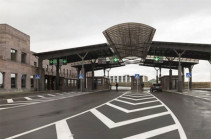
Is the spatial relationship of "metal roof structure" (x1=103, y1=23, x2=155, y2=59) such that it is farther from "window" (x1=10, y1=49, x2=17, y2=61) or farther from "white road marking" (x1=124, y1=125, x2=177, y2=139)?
"white road marking" (x1=124, y1=125, x2=177, y2=139)

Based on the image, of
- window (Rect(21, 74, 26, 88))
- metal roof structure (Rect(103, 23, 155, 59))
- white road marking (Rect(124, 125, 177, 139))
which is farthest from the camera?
window (Rect(21, 74, 26, 88))

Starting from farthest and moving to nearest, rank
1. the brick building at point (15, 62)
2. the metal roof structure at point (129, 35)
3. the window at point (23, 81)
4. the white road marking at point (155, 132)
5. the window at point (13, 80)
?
the window at point (23, 81), the metal roof structure at point (129, 35), the window at point (13, 80), the brick building at point (15, 62), the white road marking at point (155, 132)

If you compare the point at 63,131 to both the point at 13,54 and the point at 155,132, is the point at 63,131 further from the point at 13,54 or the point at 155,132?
the point at 13,54

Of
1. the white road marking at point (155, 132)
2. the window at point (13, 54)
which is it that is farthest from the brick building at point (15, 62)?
the white road marking at point (155, 132)

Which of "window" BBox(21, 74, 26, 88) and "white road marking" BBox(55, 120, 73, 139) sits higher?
"window" BBox(21, 74, 26, 88)

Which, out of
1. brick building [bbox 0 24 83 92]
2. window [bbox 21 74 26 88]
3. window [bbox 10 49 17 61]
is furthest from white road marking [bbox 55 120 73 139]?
window [bbox 21 74 26 88]

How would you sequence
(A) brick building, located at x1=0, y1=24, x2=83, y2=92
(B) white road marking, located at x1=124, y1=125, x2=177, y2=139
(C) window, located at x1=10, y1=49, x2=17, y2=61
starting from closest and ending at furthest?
(B) white road marking, located at x1=124, y1=125, x2=177, y2=139, (A) brick building, located at x1=0, y1=24, x2=83, y2=92, (C) window, located at x1=10, y1=49, x2=17, y2=61

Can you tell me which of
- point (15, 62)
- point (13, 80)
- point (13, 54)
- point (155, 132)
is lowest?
point (155, 132)

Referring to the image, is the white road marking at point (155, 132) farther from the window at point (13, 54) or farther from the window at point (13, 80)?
the window at point (13, 54)

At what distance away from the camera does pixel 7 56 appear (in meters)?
32.0

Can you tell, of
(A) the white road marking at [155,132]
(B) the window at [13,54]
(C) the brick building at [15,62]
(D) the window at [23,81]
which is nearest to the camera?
(A) the white road marking at [155,132]

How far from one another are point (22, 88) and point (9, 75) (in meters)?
4.11

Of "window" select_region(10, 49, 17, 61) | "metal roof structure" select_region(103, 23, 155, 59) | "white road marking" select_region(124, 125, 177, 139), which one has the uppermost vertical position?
"metal roof structure" select_region(103, 23, 155, 59)

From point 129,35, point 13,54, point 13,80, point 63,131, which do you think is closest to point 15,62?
point 13,54
